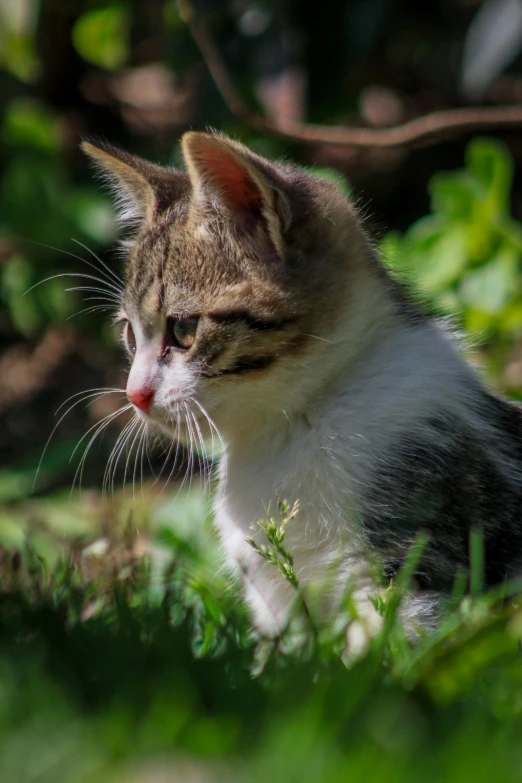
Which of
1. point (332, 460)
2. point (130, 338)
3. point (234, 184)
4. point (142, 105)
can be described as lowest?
point (332, 460)

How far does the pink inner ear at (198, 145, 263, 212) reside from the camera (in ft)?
8.00

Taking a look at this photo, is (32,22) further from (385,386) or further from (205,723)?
(205,723)

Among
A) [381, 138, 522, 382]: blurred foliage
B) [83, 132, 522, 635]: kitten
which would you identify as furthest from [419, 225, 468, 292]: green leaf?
[83, 132, 522, 635]: kitten

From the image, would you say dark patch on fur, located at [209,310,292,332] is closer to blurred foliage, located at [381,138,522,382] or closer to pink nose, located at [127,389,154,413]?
pink nose, located at [127,389,154,413]

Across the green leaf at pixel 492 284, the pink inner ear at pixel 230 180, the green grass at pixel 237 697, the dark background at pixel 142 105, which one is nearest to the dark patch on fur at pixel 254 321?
the pink inner ear at pixel 230 180

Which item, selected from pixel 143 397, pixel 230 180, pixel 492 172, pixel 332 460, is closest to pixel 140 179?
pixel 230 180

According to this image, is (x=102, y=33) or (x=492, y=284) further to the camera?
(x=102, y=33)

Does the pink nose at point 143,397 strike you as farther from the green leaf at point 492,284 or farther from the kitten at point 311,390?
the green leaf at point 492,284

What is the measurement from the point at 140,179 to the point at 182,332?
23.4 inches

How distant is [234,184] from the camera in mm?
2508

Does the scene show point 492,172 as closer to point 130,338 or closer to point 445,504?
point 130,338

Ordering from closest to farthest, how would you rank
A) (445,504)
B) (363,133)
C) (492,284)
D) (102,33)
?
(445,504), (492,284), (363,133), (102,33)

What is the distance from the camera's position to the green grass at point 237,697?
3.48ft

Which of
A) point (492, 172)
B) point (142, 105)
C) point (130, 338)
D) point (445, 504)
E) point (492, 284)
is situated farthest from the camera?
point (142, 105)
